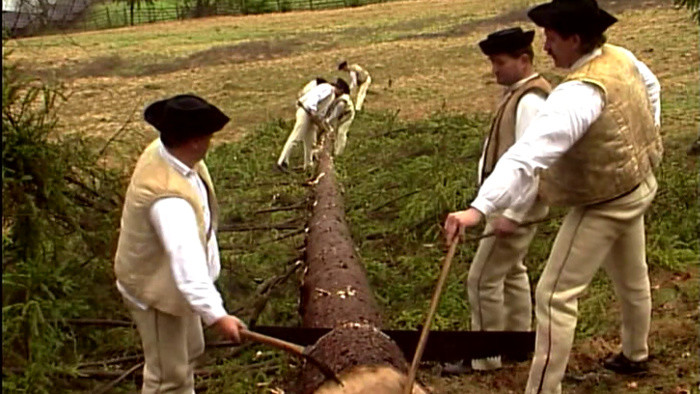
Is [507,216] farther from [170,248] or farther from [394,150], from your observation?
[394,150]

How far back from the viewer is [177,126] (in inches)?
178

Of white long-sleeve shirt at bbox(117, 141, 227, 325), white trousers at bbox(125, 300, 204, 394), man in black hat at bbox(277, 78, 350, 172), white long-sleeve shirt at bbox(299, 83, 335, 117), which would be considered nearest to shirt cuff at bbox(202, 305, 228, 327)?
white long-sleeve shirt at bbox(117, 141, 227, 325)

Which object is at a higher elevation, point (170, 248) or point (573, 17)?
point (573, 17)

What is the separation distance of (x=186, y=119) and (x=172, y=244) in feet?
1.87

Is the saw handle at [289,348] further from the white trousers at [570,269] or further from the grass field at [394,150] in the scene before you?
the grass field at [394,150]

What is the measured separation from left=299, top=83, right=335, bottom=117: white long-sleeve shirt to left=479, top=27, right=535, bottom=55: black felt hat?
7.10m

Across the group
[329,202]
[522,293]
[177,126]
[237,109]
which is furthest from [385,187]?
[237,109]

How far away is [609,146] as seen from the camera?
497cm

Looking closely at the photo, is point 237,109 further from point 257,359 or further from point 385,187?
point 257,359

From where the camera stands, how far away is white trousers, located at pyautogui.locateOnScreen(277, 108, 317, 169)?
12.6 metres

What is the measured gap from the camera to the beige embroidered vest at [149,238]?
4.44 meters

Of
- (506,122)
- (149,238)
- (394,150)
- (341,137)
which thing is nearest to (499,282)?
(506,122)

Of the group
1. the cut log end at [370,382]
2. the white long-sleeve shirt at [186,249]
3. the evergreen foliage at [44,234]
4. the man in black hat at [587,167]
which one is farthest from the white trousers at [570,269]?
the evergreen foliage at [44,234]

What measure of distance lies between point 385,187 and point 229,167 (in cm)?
252
